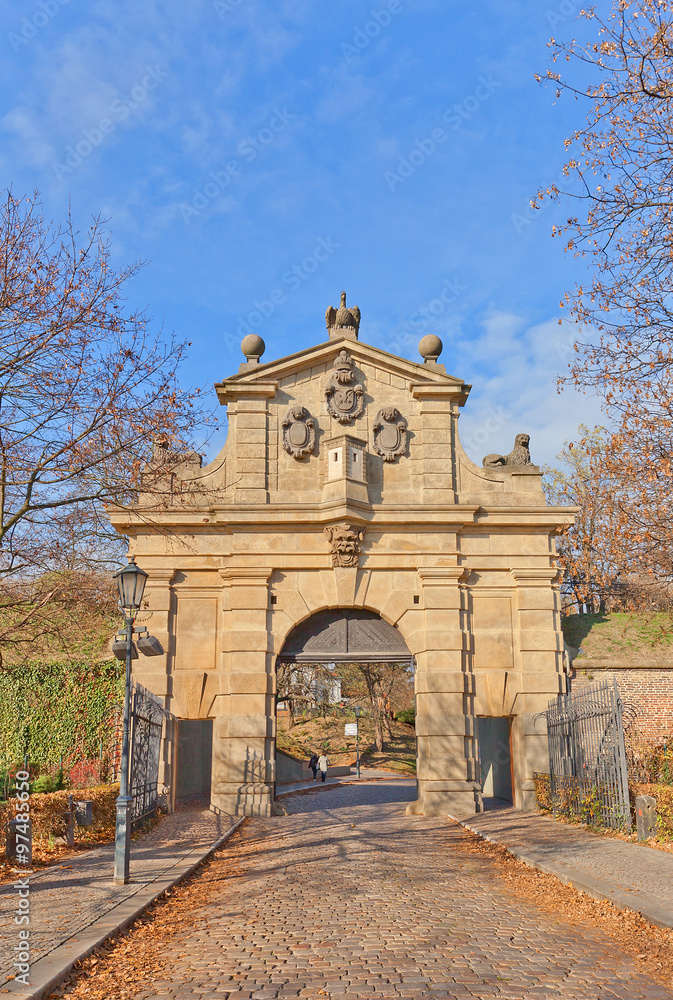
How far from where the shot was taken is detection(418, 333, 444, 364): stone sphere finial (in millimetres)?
20888

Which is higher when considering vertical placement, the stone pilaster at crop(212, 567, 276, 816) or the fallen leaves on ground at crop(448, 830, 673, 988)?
the stone pilaster at crop(212, 567, 276, 816)

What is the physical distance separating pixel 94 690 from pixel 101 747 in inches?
51.3

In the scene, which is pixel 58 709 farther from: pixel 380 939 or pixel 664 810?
pixel 380 939

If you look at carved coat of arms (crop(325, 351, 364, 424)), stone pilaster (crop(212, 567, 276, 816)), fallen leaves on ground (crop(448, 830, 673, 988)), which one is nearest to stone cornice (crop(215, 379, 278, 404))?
carved coat of arms (crop(325, 351, 364, 424))

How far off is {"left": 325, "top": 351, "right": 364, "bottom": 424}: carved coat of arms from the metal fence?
26.9 feet

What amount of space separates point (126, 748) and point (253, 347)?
40.1 feet

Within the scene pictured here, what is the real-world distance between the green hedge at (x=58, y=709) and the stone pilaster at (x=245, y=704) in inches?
101

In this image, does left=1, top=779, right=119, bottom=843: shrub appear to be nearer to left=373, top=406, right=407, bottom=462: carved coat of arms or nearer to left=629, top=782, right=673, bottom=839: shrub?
left=629, top=782, right=673, bottom=839: shrub

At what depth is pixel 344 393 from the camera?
20281 mm

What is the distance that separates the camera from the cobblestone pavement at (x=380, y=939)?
5926mm

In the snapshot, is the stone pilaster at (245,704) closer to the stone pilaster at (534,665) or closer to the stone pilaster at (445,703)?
the stone pilaster at (445,703)

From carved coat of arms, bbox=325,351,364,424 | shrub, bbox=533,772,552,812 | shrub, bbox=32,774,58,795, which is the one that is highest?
carved coat of arms, bbox=325,351,364,424

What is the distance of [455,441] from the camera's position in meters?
20.4

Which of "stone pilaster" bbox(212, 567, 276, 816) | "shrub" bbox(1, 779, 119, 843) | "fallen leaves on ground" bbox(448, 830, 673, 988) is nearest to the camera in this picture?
"fallen leaves on ground" bbox(448, 830, 673, 988)
